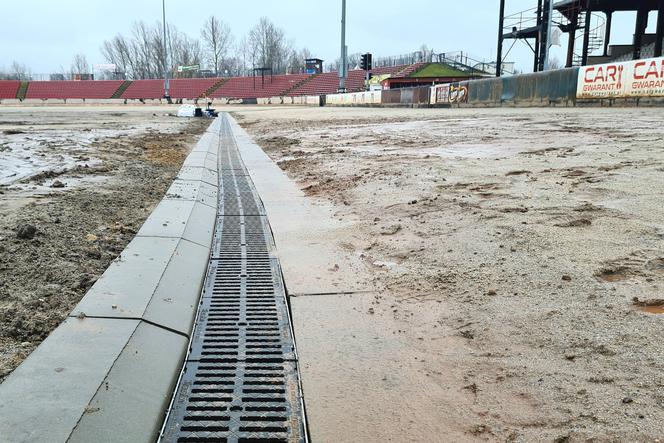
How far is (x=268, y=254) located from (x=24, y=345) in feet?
5.70

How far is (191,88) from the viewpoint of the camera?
7512 cm

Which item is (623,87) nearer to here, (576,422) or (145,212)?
(145,212)

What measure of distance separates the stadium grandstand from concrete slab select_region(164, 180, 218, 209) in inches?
2259

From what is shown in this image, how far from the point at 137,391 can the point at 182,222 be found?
237 centimetres

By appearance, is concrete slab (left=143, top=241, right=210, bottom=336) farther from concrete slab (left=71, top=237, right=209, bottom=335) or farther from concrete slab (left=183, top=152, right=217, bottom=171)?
concrete slab (left=183, top=152, right=217, bottom=171)

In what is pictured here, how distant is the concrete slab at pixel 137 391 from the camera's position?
1593mm

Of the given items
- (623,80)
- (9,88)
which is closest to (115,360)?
(623,80)

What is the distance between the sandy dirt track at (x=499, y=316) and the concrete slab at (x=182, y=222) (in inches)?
43.4

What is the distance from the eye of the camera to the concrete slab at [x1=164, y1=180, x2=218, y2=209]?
5.02 metres

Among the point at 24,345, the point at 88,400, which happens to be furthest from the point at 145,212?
the point at 88,400

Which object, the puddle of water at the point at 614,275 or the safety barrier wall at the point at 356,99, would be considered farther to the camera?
the safety barrier wall at the point at 356,99

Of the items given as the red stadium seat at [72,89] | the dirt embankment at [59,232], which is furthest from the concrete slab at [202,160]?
the red stadium seat at [72,89]

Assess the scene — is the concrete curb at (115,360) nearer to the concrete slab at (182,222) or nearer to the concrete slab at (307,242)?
the concrete slab at (182,222)

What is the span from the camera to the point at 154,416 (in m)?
1.72
